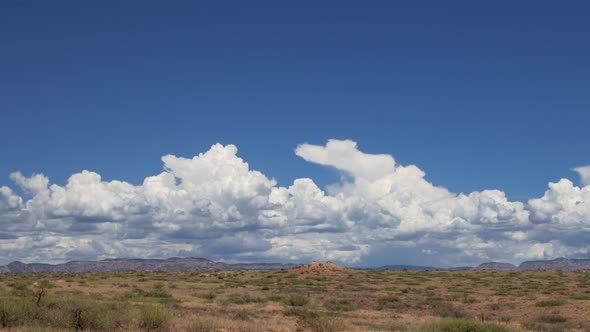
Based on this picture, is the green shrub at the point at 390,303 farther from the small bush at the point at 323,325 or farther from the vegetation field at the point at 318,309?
the small bush at the point at 323,325

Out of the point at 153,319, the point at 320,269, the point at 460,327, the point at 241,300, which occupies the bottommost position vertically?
the point at 460,327

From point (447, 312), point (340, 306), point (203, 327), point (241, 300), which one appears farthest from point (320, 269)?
point (203, 327)

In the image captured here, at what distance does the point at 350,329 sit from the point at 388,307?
19.2 m

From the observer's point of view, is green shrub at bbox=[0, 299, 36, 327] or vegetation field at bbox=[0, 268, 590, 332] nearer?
green shrub at bbox=[0, 299, 36, 327]

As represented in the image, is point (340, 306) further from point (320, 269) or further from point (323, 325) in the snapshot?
point (320, 269)

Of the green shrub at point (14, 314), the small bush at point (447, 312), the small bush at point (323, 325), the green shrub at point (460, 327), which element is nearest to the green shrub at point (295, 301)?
the small bush at point (447, 312)

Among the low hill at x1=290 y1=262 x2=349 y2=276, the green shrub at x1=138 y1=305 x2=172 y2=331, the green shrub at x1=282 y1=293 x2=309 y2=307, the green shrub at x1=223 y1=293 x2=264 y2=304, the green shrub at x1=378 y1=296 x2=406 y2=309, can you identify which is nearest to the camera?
the green shrub at x1=138 y1=305 x2=172 y2=331

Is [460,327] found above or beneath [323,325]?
beneath

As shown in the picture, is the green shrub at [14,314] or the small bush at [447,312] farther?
the small bush at [447,312]

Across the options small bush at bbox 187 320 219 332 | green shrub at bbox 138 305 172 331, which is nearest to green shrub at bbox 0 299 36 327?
green shrub at bbox 138 305 172 331

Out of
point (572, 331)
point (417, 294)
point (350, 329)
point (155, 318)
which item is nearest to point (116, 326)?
point (155, 318)

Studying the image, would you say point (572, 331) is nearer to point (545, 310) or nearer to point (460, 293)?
point (545, 310)

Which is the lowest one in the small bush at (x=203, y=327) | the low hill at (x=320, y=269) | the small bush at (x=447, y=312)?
the small bush at (x=447, y=312)

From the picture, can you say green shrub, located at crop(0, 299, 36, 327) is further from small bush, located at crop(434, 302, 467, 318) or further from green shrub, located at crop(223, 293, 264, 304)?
small bush, located at crop(434, 302, 467, 318)
